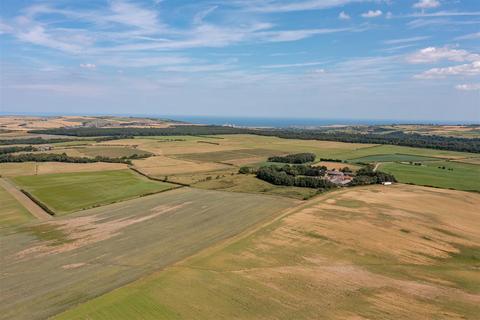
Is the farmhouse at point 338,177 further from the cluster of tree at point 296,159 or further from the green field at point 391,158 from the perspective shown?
the green field at point 391,158

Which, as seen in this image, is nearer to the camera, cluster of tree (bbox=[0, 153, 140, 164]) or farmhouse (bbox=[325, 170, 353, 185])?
farmhouse (bbox=[325, 170, 353, 185])

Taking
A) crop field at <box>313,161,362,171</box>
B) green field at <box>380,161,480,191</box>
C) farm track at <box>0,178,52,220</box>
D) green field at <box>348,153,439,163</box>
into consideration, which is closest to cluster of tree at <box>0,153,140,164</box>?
farm track at <box>0,178,52,220</box>

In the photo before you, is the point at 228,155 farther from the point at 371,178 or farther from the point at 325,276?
the point at 325,276

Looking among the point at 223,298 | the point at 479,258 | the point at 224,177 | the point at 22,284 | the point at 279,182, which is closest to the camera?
the point at 223,298

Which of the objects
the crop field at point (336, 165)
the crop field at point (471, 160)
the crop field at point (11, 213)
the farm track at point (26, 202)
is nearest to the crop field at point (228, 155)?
the crop field at point (336, 165)

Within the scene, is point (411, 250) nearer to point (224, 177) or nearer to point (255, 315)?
point (255, 315)

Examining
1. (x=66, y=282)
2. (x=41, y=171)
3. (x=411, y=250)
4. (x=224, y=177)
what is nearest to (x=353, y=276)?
(x=411, y=250)

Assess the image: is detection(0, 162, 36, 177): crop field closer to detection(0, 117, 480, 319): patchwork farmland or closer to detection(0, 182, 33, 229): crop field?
detection(0, 117, 480, 319): patchwork farmland
